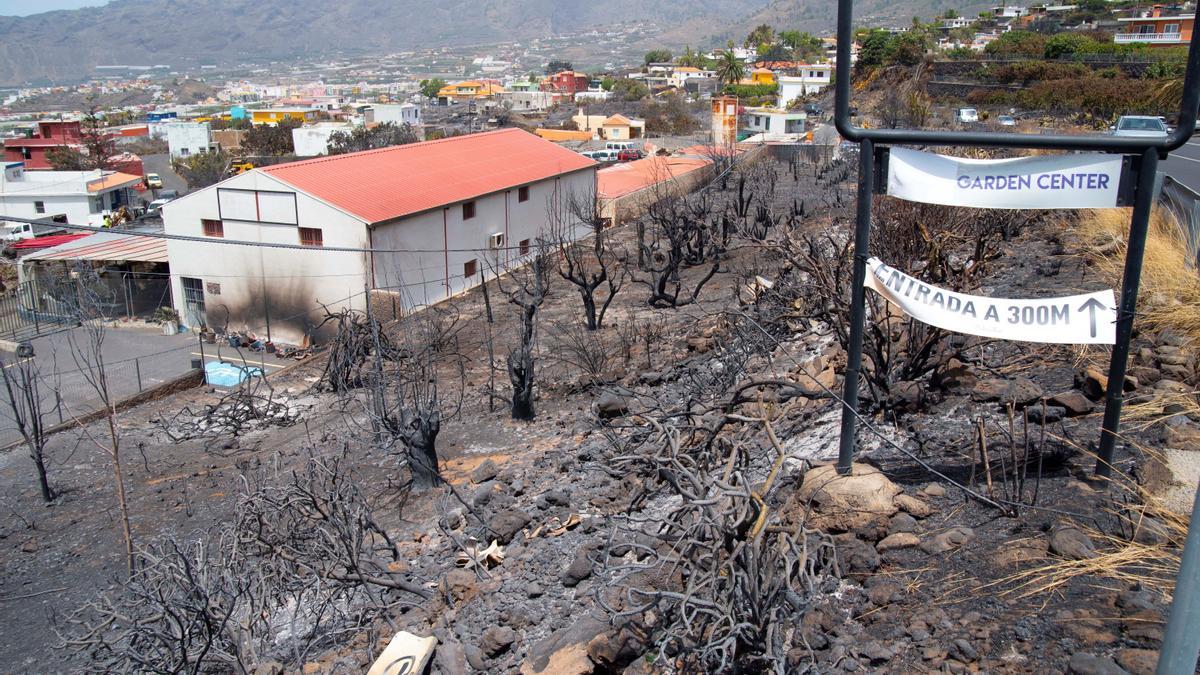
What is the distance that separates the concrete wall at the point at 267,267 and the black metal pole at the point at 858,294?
17612mm

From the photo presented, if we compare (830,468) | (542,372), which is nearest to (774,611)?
(830,468)

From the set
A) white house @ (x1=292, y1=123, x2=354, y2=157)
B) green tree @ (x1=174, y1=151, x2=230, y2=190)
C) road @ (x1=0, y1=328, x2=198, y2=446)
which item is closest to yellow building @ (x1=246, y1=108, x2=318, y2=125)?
white house @ (x1=292, y1=123, x2=354, y2=157)

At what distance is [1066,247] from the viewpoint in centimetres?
1098

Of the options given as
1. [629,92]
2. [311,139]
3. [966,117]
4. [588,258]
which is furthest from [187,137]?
[966,117]

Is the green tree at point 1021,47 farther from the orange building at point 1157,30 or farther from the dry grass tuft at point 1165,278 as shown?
the dry grass tuft at point 1165,278

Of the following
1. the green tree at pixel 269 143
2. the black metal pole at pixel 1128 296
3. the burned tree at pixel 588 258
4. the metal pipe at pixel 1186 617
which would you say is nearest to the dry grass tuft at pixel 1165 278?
the black metal pole at pixel 1128 296

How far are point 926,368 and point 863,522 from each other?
7.53ft

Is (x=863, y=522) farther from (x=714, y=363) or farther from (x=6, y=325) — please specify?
(x=6, y=325)

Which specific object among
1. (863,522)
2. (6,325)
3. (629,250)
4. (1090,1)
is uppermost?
(1090,1)

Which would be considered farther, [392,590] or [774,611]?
[392,590]

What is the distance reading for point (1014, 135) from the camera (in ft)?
15.8

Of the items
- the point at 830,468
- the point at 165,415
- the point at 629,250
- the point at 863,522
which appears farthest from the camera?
the point at 629,250

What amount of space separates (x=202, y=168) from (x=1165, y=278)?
62183 millimetres

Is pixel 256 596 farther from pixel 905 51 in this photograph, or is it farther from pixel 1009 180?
pixel 905 51
